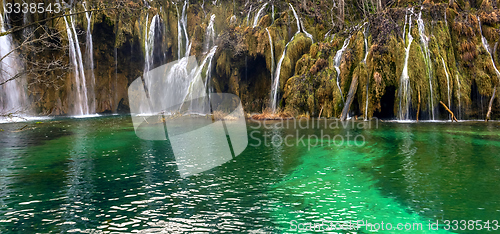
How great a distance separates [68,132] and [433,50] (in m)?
22.8

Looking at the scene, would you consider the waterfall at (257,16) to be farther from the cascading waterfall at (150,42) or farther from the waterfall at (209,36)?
the cascading waterfall at (150,42)

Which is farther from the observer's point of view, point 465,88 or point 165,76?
point 165,76

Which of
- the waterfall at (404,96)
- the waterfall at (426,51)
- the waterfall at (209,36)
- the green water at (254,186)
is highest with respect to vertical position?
the waterfall at (209,36)

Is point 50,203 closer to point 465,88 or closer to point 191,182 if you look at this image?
point 191,182

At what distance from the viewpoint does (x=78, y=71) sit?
113ft

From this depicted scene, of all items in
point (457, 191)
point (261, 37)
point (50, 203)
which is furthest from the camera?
point (261, 37)

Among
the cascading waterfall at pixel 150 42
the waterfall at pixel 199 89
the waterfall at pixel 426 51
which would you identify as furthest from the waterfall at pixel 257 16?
the waterfall at pixel 426 51

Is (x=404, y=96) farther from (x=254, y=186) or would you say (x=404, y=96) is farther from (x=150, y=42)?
(x=150, y=42)

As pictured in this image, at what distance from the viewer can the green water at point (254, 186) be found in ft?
22.1

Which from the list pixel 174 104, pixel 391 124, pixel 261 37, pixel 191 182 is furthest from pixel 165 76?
pixel 191 182

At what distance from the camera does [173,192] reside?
8523mm

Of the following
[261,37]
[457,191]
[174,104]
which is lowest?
[457,191]

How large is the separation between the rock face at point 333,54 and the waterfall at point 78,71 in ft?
2.14

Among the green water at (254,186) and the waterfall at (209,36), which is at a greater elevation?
the waterfall at (209,36)
